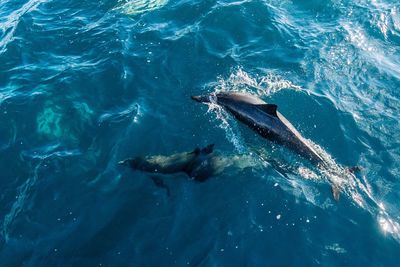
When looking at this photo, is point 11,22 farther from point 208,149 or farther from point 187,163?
point 208,149

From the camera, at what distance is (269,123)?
10398 mm

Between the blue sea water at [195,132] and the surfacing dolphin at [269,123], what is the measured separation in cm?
35

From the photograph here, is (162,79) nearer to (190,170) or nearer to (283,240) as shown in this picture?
(190,170)

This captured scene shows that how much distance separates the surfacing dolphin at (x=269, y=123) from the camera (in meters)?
10.0

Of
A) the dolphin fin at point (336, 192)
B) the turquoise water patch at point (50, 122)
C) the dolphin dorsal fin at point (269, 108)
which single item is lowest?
the dolphin fin at point (336, 192)

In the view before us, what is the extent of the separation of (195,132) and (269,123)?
2.22 m

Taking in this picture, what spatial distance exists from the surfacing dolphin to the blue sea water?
347 millimetres

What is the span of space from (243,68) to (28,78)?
317 inches

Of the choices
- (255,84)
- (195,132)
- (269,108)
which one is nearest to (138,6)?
(255,84)

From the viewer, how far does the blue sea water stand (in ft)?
29.5

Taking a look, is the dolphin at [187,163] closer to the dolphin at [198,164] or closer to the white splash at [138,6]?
the dolphin at [198,164]

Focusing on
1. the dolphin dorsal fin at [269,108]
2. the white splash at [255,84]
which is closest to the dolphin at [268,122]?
the dolphin dorsal fin at [269,108]

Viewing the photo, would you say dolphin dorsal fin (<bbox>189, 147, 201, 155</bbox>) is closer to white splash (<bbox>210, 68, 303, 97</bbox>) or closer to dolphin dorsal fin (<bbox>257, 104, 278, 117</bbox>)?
dolphin dorsal fin (<bbox>257, 104, 278, 117</bbox>)

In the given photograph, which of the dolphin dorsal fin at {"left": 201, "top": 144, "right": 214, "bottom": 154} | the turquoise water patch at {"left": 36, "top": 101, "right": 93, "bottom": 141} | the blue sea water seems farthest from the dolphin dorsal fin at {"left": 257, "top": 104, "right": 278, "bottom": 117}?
the turquoise water patch at {"left": 36, "top": 101, "right": 93, "bottom": 141}
